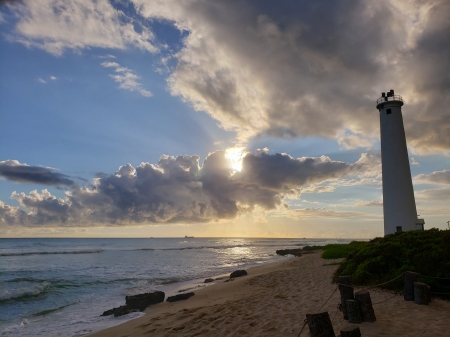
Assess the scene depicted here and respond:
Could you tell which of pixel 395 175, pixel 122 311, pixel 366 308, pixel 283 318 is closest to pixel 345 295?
pixel 366 308

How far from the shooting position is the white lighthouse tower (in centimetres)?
2172

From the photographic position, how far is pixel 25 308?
15320 millimetres

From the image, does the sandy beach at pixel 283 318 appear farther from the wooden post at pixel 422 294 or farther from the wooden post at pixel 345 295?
the wooden post at pixel 345 295

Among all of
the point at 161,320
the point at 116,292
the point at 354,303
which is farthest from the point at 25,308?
the point at 354,303

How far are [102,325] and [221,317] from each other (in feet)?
17.6

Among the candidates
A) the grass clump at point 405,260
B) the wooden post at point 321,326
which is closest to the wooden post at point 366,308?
the wooden post at point 321,326

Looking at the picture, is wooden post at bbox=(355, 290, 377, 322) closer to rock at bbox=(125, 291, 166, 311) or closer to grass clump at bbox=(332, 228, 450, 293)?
grass clump at bbox=(332, 228, 450, 293)

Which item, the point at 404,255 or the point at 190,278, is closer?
the point at 404,255

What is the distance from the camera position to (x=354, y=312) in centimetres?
693

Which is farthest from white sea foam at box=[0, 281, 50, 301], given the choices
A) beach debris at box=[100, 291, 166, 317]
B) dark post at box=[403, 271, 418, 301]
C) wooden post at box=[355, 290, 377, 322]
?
dark post at box=[403, 271, 418, 301]

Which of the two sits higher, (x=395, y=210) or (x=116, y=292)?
(x=395, y=210)

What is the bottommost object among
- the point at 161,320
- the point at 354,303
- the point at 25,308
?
the point at 25,308

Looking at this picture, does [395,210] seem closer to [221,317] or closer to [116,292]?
[221,317]

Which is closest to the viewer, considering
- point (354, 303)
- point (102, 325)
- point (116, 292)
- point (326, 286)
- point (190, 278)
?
point (354, 303)
